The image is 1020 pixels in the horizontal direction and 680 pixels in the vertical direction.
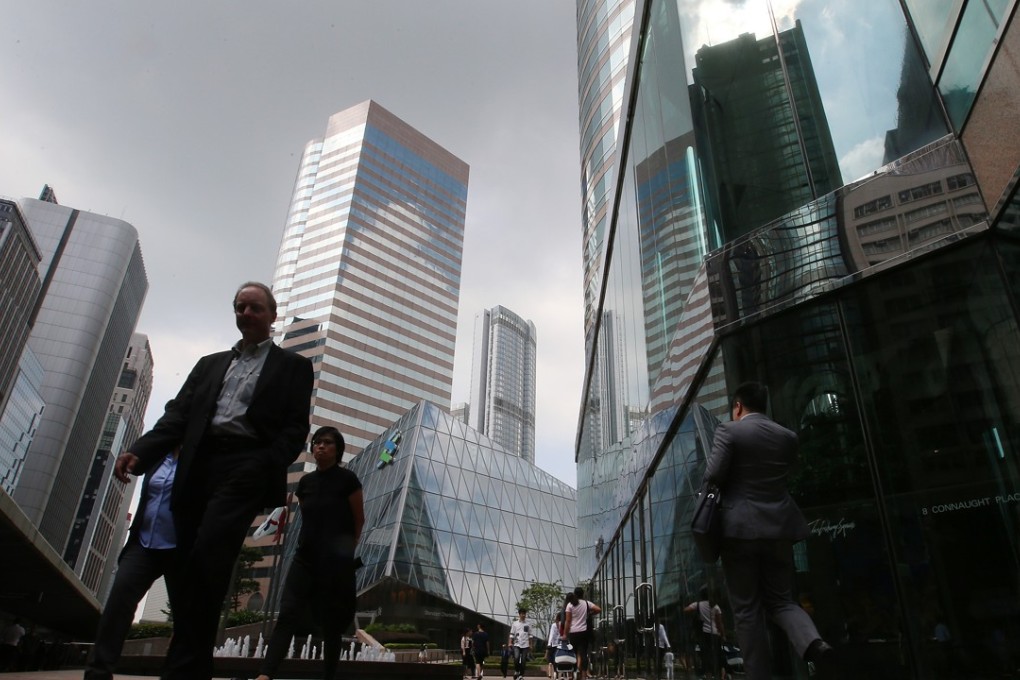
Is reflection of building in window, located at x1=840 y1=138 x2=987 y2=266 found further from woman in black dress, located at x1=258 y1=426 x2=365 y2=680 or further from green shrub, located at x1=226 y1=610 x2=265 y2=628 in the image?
green shrub, located at x1=226 y1=610 x2=265 y2=628

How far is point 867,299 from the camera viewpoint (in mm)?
5000

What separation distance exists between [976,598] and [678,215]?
5470mm

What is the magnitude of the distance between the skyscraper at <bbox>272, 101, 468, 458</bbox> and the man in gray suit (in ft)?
244

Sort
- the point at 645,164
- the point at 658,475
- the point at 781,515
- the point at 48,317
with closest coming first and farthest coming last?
the point at 781,515 → the point at 658,475 → the point at 645,164 → the point at 48,317

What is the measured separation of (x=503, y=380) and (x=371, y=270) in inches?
3732

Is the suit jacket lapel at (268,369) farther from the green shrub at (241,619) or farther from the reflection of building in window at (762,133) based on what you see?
the green shrub at (241,619)

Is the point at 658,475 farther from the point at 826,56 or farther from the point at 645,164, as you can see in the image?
the point at 826,56

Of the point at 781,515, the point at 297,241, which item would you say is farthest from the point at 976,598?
the point at 297,241

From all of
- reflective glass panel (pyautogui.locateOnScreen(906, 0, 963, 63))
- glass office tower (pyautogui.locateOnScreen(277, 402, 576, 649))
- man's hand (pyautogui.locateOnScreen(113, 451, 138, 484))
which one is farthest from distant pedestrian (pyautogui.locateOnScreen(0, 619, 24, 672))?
glass office tower (pyautogui.locateOnScreen(277, 402, 576, 649))

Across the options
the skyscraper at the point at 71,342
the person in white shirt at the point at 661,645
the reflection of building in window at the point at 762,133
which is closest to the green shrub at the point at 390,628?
the person in white shirt at the point at 661,645

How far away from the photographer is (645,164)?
424 inches

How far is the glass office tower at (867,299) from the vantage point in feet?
13.1

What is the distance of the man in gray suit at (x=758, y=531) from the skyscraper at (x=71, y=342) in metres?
107

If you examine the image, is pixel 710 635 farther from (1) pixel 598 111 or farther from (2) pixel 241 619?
(2) pixel 241 619
